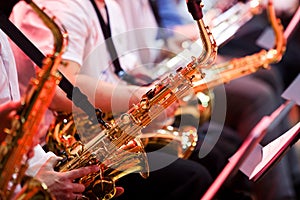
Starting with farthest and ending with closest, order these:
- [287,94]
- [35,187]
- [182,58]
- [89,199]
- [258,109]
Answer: [258,109] → [182,58] → [287,94] → [89,199] → [35,187]

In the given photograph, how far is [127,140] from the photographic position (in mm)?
1867

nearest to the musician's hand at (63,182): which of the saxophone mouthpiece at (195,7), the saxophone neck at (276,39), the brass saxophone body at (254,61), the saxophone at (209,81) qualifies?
the saxophone mouthpiece at (195,7)

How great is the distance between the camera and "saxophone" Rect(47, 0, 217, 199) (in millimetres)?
1777

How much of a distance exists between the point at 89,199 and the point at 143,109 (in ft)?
0.98

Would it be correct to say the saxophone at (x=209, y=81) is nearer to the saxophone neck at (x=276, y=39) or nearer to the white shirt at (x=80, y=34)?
the saxophone neck at (x=276, y=39)

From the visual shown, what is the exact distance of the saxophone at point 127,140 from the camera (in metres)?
1.78

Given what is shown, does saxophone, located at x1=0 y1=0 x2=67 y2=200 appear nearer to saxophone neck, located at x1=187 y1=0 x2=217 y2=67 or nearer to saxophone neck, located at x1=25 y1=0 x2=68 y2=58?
saxophone neck, located at x1=25 y1=0 x2=68 y2=58

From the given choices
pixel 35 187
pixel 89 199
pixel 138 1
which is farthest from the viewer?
pixel 138 1

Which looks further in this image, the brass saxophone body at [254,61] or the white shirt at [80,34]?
the brass saxophone body at [254,61]

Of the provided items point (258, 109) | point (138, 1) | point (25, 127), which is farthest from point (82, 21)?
point (258, 109)

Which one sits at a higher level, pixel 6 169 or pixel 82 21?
pixel 82 21

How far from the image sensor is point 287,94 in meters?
2.09

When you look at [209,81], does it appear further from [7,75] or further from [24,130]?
[24,130]

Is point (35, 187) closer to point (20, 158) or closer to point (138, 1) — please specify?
point (20, 158)
